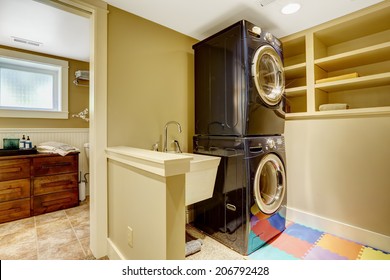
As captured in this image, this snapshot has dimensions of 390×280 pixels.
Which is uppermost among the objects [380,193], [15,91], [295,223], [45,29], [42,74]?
[45,29]

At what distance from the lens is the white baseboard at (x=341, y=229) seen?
1.73 m

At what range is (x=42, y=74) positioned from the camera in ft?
9.93

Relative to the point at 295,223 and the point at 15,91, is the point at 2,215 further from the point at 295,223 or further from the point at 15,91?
the point at 295,223

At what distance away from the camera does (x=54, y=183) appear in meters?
2.57

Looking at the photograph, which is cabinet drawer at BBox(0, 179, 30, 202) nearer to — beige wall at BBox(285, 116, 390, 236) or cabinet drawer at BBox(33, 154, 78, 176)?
cabinet drawer at BBox(33, 154, 78, 176)

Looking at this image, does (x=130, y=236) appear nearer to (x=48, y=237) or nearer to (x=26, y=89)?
(x=48, y=237)

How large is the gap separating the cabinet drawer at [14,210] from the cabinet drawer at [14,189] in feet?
0.18

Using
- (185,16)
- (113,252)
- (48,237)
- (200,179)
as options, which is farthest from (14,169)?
(185,16)

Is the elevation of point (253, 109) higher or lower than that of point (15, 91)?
lower

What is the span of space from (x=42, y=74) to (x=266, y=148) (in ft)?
11.2

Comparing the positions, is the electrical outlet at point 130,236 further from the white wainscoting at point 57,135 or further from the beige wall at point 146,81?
the white wainscoting at point 57,135

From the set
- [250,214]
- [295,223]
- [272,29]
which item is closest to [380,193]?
[295,223]

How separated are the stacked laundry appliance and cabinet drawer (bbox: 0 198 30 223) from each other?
2079 mm

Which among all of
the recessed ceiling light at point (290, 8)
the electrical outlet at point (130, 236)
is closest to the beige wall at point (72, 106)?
the electrical outlet at point (130, 236)
